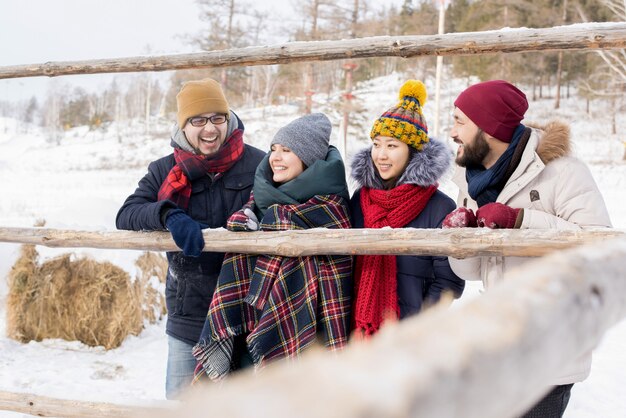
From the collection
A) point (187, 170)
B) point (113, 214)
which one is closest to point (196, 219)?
point (187, 170)

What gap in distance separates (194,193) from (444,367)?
6.26 ft

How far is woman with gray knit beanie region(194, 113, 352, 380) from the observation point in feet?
6.05

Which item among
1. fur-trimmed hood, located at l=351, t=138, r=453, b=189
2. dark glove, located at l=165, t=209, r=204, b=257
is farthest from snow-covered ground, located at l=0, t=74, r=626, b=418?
dark glove, located at l=165, t=209, r=204, b=257

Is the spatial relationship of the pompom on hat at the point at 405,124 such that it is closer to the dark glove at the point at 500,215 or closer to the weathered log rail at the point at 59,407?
the dark glove at the point at 500,215

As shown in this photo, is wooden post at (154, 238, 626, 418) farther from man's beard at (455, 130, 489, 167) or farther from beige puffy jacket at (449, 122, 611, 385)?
man's beard at (455, 130, 489, 167)

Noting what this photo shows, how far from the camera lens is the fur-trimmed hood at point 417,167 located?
190 cm

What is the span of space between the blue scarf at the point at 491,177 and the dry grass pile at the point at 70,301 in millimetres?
3602

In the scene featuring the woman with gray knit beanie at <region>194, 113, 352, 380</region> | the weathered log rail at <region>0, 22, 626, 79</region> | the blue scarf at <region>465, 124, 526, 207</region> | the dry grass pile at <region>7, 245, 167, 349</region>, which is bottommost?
the dry grass pile at <region>7, 245, 167, 349</region>

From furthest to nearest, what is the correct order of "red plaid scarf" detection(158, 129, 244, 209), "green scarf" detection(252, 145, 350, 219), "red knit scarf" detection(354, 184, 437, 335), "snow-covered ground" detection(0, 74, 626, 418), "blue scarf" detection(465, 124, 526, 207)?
1. "snow-covered ground" detection(0, 74, 626, 418)
2. "red plaid scarf" detection(158, 129, 244, 209)
3. "green scarf" detection(252, 145, 350, 219)
4. "red knit scarf" detection(354, 184, 437, 335)
5. "blue scarf" detection(465, 124, 526, 207)

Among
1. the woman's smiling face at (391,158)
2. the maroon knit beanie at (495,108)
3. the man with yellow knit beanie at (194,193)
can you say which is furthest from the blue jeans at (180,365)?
the maroon knit beanie at (495,108)

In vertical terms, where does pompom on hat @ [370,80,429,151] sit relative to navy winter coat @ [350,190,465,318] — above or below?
above

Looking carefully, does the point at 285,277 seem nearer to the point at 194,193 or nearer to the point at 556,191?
the point at 194,193

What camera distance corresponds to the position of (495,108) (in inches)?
68.2

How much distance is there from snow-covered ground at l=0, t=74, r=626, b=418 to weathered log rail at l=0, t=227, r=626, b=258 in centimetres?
34
